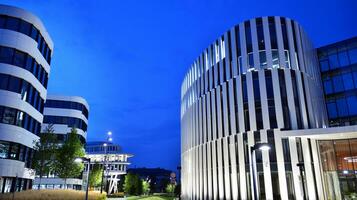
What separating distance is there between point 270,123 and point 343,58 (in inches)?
829

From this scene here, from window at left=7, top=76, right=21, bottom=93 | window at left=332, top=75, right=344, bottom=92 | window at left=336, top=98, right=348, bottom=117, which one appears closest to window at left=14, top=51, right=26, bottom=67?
window at left=7, top=76, right=21, bottom=93

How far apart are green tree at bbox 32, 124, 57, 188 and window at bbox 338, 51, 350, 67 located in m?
41.8

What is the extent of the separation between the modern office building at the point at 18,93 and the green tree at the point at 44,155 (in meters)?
2.19

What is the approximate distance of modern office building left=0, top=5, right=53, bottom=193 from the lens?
33.1 metres

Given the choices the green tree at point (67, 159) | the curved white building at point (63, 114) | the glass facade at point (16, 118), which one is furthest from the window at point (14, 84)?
the curved white building at point (63, 114)

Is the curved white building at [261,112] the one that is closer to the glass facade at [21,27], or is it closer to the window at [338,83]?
the window at [338,83]

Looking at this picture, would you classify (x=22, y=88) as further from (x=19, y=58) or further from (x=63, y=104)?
(x=63, y=104)

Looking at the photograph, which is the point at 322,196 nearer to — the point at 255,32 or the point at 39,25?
the point at 255,32

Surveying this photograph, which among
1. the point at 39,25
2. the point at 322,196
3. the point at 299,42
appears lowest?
the point at 322,196

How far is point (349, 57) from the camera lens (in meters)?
44.2

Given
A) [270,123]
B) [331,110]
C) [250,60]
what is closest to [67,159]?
[270,123]

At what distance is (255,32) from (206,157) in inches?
691

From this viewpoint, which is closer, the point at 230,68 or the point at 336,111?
the point at 230,68

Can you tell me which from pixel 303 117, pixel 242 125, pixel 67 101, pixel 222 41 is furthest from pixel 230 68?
pixel 67 101
